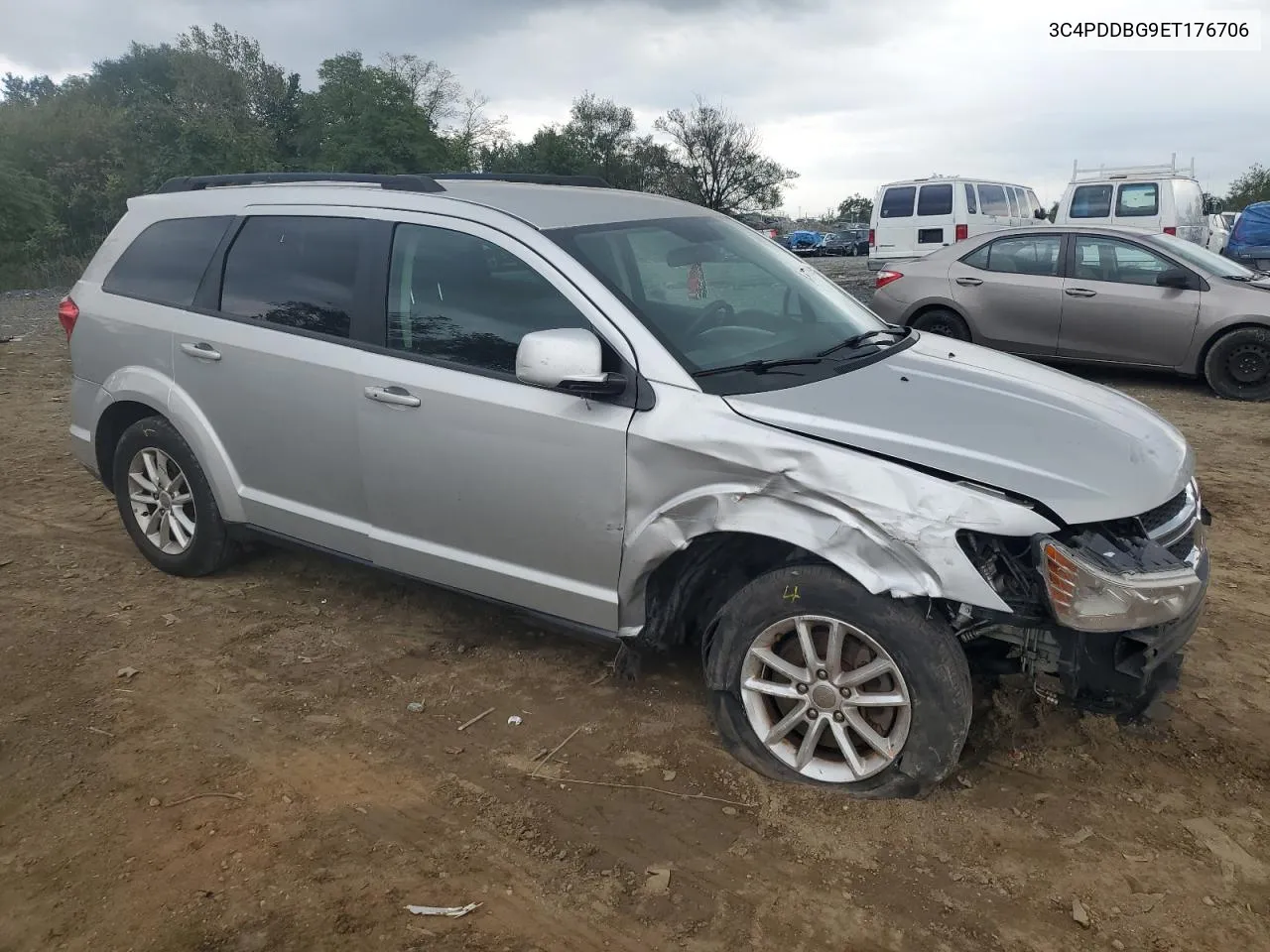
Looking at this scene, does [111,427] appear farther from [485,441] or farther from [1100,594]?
Result: [1100,594]

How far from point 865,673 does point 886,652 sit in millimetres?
112

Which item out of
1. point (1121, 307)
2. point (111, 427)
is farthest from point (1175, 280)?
point (111, 427)

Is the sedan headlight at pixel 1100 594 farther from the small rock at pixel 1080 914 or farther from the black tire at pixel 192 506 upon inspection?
the black tire at pixel 192 506

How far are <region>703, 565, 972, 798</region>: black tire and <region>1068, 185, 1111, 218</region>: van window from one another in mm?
15019

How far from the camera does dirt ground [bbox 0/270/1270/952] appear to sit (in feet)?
8.36

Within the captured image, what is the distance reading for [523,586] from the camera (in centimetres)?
355

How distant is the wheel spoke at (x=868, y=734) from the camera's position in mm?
2938

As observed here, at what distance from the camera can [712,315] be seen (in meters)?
3.55

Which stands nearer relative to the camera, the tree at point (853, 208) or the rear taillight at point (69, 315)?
the rear taillight at point (69, 315)

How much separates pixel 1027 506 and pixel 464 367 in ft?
6.54

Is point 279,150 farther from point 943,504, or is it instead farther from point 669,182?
point 943,504

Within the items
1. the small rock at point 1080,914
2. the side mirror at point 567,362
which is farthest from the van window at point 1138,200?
the small rock at point 1080,914

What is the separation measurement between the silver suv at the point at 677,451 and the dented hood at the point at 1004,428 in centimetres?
1

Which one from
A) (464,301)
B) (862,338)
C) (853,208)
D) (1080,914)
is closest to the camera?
(1080,914)
